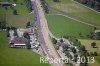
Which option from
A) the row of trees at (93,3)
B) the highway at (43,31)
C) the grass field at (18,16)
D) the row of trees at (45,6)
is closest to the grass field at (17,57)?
the highway at (43,31)

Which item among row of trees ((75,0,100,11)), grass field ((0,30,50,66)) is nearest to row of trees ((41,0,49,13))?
row of trees ((75,0,100,11))

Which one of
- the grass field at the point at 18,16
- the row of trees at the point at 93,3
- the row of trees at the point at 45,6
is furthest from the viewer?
the row of trees at the point at 93,3

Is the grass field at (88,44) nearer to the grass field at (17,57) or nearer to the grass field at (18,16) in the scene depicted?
the grass field at (17,57)

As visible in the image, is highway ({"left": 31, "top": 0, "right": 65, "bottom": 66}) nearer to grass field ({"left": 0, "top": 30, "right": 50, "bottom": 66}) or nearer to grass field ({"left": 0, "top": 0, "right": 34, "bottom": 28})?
grass field ({"left": 0, "top": 0, "right": 34, "bottom": 28})

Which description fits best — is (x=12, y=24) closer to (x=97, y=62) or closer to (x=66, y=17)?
(x=66, y=17)

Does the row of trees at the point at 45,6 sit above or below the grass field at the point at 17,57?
above

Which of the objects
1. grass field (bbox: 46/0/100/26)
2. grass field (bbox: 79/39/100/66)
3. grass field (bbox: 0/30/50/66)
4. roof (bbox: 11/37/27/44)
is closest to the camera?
grass field (bbox: 0/30/50/66)

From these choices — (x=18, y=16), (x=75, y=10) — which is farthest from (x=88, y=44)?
(x=18, y=16)
